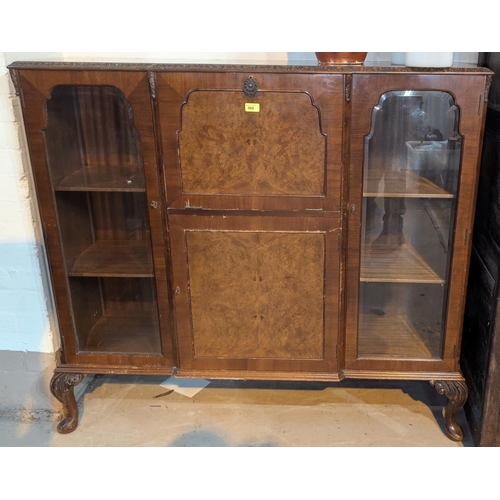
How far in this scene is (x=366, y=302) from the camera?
193cm

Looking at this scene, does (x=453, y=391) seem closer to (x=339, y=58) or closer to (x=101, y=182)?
(x=339, y=58)

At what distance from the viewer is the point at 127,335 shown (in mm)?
2062

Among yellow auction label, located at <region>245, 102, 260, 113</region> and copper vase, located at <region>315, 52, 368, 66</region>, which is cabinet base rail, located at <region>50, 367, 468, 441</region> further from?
copper vase, located at <region>315, 52, 368, 66</region>

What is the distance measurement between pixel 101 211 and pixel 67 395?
2.38ft

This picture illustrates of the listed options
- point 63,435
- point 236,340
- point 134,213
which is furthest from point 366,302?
point 63,435

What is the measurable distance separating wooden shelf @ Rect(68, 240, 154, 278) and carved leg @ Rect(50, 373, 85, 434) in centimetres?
40

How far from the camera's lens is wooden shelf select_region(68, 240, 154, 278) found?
76.5 inches

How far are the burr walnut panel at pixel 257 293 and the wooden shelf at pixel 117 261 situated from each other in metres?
0.20

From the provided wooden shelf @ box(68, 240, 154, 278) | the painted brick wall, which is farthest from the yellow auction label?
the painted brick wall

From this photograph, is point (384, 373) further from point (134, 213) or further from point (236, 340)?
point (134, 213)

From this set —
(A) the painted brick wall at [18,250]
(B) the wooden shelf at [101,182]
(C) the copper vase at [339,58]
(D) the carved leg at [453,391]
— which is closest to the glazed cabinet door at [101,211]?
(B) the wooden shelf at [101,182]

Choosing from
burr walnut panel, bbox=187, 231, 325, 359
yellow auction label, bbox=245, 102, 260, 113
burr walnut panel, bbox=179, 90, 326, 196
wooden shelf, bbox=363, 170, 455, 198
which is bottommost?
burr walnut panel, bbox=187, 231, 325, 359

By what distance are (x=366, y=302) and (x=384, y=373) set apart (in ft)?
0.89

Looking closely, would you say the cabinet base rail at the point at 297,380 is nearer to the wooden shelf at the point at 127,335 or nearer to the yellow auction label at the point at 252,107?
the wooden shelf at the point at 127,335
